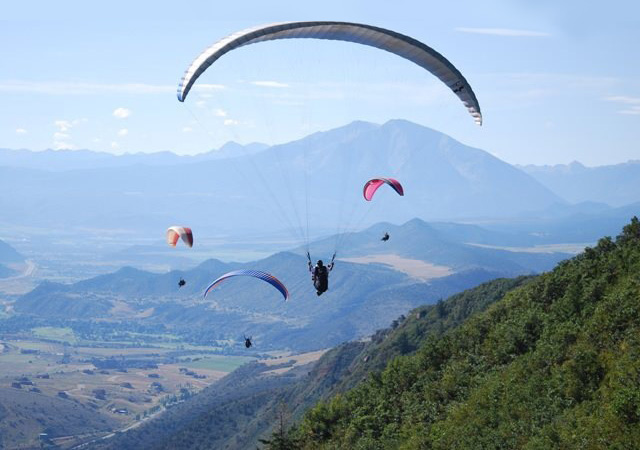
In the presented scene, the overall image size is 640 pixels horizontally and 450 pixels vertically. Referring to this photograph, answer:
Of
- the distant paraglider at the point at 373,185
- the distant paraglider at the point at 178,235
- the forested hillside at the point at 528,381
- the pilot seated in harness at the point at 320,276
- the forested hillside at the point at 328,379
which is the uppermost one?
the distant paraglider at the point at 373,185

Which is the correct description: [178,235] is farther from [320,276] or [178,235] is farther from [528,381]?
[528,381]

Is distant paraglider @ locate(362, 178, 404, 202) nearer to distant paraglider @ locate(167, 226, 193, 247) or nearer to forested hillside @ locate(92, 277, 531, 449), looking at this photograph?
distant paraglider @ locate(167, 226, 193, 247)

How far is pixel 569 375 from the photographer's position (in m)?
33.1

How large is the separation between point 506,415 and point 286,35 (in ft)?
61.9

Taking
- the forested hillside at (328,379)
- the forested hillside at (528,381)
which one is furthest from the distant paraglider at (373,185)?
the forested hillside at (328,379)

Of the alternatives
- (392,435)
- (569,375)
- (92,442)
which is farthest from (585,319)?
(92,442)

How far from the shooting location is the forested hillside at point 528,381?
2934 centimetres

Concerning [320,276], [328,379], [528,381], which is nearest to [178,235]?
[320,276]

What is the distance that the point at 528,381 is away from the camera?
35.3m

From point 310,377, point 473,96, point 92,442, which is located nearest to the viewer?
point 473,96

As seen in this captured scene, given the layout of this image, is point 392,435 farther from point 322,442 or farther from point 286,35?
point 286,35

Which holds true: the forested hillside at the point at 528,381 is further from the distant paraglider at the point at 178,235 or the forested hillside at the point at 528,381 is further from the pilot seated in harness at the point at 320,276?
the distant paraglider at the point at 178,235

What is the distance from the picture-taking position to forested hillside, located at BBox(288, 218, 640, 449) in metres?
29.3

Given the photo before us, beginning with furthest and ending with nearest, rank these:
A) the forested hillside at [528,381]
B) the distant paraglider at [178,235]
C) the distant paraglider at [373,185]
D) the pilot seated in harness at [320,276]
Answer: the distant paraglider at [373,185], the distant paraglider at [178,235], the pilot seated in harness at [320,276], the forested hillside at [528,381]
